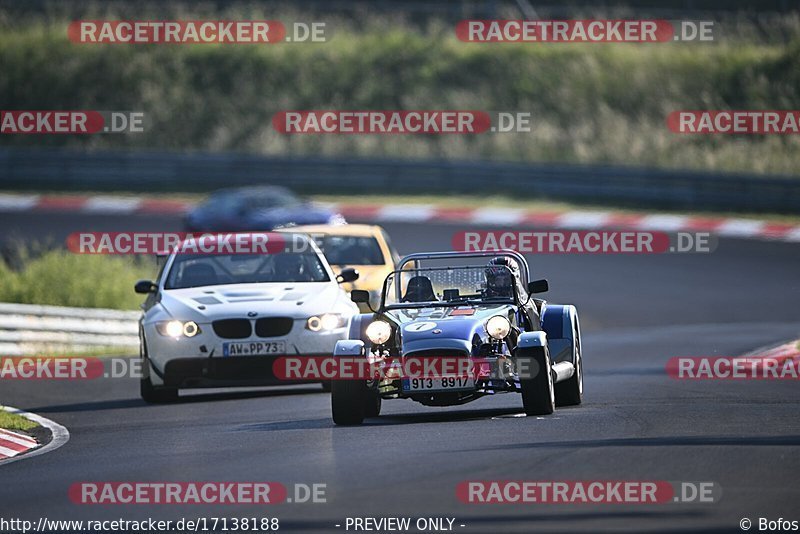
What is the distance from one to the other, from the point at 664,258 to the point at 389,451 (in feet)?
65.1

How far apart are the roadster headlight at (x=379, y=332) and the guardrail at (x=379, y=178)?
69.9 feet

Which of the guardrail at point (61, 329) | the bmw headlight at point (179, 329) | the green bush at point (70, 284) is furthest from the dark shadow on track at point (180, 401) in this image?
the green bush at point (70, 284)

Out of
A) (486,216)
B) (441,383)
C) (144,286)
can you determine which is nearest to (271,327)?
(144,286)

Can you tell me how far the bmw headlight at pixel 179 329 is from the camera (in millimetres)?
15464

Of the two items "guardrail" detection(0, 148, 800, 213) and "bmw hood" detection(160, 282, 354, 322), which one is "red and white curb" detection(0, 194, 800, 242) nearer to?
"guardrail" detection(0, 148, 800, 213)

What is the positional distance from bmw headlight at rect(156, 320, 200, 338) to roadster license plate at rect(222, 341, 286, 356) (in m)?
0.33

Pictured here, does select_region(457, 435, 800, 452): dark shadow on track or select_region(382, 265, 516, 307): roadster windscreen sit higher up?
select_region(382, 265, 516, 307): roadster windscreen

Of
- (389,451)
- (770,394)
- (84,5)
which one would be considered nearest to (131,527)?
(389,451)

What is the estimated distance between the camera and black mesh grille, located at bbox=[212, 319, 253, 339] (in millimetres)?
15414

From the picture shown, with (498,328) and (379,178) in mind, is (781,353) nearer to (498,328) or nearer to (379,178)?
(498,328)

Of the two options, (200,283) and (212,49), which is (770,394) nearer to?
(200,283)

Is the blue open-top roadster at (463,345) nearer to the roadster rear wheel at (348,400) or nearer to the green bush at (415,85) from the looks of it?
the roadster rear wheel at (348,400)

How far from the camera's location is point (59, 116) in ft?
162

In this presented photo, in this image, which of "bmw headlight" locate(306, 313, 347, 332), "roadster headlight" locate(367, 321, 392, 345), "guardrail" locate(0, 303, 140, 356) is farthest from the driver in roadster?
"guardrail" locate(0, 303, 140, 356)
